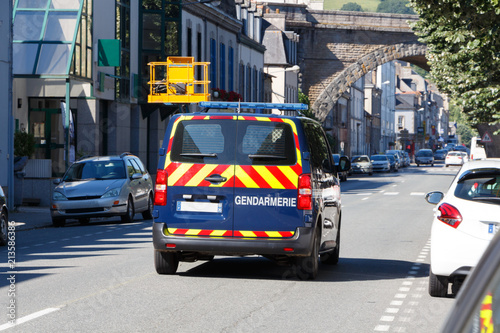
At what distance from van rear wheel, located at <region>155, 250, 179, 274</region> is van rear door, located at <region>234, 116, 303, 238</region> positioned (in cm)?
103

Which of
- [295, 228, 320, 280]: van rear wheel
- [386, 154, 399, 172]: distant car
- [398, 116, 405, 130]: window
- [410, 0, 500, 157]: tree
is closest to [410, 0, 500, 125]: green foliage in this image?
[410, 0, 500, 157]: tree

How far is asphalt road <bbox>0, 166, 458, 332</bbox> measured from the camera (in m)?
7.73

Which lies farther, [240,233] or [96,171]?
[96,171]

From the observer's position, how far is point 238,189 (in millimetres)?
10453

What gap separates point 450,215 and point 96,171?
581 inches

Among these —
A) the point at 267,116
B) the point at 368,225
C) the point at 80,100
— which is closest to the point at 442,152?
the point at 80,100

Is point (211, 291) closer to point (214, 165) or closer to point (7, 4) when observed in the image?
point (214, 165)

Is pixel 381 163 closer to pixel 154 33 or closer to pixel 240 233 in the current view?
pixel 154 33

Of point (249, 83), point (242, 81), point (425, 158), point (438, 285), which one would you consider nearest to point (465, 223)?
point (438, 285)

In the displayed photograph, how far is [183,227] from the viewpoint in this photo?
1046cm

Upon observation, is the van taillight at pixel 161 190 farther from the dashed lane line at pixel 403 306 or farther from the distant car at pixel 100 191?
the distant car at pixel 100 191

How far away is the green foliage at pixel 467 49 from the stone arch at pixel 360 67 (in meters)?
33.5

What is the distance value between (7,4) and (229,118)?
60.3ft

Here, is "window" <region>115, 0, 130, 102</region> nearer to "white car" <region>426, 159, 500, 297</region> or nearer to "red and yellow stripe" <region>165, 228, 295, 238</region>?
"red and yellow stripe" <region>165, 228, 295, 238</region>
